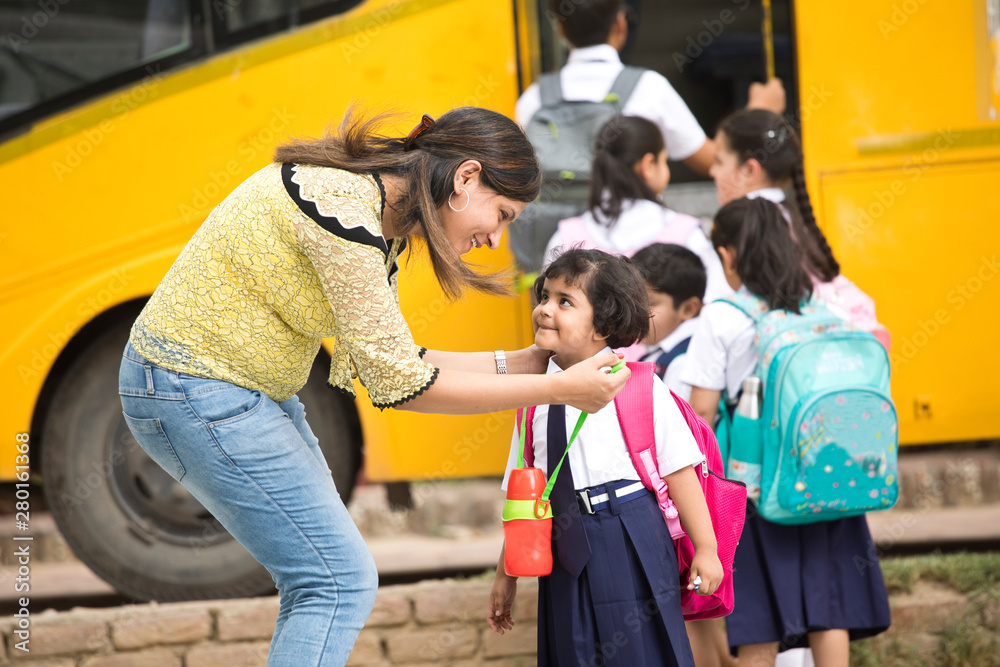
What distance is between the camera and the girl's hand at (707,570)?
1904mm

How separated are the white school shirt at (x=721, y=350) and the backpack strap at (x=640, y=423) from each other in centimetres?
54

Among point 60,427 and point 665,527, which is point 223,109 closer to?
point 60,427

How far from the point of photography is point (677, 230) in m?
3.01

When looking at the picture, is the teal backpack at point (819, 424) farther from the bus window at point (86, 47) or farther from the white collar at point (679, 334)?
the bus window at point (86, 47)

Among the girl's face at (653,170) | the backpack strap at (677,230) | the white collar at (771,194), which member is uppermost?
the girl's face at (653,170)

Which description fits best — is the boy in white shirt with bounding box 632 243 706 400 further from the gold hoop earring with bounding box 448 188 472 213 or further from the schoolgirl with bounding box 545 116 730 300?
the gold hoop earring with bounding box 448 188 472 213

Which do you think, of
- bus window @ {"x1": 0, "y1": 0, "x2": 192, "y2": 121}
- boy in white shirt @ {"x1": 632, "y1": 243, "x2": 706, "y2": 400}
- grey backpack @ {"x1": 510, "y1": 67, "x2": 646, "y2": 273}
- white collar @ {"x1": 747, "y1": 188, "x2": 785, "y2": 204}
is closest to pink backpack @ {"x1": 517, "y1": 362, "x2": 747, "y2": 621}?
boy in white shirt @ {"x1": 632, "y1": 243, "x2": 706, "y2": 400}

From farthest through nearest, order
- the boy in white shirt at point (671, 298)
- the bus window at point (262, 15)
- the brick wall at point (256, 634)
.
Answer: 1. the bus window at point (262, 15)
2. the brick wall at point (256, 634)
3. the boy in white shirt at point (671, 298)

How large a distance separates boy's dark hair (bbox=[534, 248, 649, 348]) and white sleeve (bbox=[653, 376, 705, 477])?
0.14 meters

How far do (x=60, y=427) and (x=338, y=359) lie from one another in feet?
6.03

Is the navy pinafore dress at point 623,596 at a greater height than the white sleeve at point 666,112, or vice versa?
the white sleeve at point 666,112

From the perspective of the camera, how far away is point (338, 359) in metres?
1.99

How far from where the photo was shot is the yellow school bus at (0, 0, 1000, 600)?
331 cm

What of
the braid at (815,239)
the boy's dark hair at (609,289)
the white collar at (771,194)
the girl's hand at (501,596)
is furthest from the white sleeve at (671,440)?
the white collar at (771,194)
